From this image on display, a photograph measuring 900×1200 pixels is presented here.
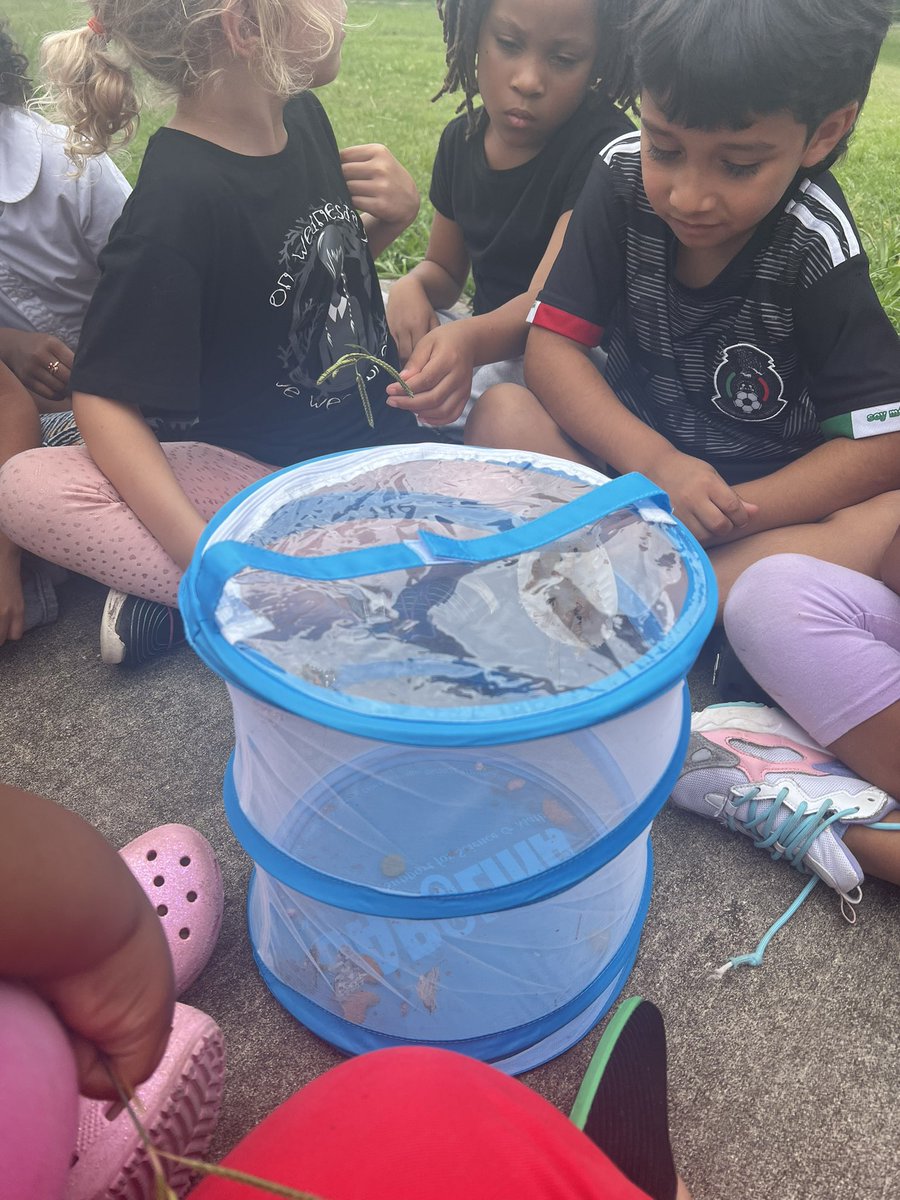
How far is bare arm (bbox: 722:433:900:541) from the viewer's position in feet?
3.72

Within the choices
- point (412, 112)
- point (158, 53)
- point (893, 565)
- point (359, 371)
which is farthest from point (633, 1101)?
point (412, 112)

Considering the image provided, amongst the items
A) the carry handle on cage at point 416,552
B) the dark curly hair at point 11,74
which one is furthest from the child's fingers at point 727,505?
the dark curly hair at point 11,74

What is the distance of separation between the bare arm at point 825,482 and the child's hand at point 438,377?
0.42m

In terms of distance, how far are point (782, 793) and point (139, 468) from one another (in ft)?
2.67

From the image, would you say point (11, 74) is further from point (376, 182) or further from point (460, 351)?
point (460, 351)

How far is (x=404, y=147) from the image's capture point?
2965 millimetres

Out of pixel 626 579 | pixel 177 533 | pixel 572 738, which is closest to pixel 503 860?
pixel 572 738

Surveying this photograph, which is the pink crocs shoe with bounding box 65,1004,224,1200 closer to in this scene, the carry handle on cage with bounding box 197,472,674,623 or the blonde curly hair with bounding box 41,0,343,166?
the carry handle on cage with bounding box 197,472,674,623

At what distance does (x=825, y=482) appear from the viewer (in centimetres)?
116

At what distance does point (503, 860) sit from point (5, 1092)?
40cm

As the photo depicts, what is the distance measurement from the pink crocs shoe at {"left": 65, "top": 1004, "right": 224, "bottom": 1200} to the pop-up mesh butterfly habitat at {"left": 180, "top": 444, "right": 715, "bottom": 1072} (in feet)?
0.38

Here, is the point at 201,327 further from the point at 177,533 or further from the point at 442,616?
the point at 442,616

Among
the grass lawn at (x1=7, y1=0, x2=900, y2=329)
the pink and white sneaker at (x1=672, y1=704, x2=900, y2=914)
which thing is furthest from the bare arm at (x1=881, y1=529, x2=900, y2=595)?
the grass lawn at (x1=7, y1=0, x2=900, y2=329)

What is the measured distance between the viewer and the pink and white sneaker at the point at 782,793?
930 millimetres
